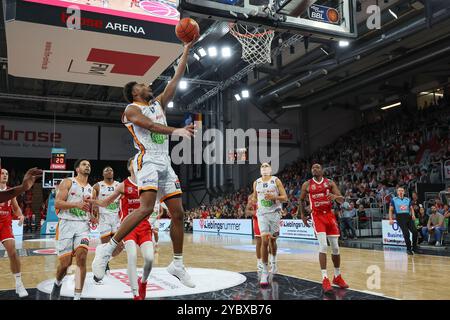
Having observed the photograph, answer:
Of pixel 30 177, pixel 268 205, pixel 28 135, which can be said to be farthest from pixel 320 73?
pixel 28 135

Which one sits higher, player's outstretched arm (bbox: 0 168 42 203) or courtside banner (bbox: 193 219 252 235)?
player's outstretched arm (bbox: 0 168 42 203)

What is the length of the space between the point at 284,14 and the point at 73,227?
475cm

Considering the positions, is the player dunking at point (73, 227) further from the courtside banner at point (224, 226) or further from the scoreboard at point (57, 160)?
the scoreboard at point (57, 160)

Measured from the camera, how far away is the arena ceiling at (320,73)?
16.2 m

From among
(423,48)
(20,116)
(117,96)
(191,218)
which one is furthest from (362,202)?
(20,116)

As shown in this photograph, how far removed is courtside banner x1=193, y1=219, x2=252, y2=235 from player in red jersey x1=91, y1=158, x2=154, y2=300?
14.6 metres

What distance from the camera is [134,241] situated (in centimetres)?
509

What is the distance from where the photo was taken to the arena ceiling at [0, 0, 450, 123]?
16.2m

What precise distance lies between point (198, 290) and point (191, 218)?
21639mm

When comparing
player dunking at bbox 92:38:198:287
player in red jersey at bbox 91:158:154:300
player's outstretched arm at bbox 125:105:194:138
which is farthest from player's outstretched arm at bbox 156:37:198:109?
player in red jersey at bbox 91:158:154:300

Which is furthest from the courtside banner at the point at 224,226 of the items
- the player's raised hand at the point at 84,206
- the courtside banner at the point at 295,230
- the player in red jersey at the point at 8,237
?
the player's raised hand at the point at 84,206

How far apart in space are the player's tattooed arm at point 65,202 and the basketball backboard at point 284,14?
3.12 metres

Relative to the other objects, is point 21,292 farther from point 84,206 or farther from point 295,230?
point 295,230

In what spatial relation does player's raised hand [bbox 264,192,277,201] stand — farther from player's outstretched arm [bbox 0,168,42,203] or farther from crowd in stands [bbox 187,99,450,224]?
crowd in stands [bbox 187,99,450,224]
